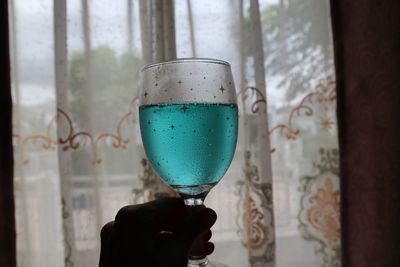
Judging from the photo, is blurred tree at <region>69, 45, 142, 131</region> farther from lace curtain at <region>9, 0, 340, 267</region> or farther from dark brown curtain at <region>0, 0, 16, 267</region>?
dark brown curtain at <region>0, 0, 16, 267</region>

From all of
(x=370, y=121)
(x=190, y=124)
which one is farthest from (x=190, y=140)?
(x=370, y=121)

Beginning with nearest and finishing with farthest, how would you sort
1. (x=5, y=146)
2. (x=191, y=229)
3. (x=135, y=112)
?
(x=191, y=229)
(x=5, y=146)
(x=135, y=112)

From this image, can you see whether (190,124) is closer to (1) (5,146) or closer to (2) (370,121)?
(1) (5,146)

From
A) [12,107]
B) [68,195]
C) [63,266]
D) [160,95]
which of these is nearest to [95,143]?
[68,195]

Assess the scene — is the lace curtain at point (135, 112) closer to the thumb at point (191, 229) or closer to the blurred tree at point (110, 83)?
the blurred tree at point (110, 83)

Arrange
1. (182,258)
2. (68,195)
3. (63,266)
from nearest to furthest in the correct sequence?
(182,258)
(68,195)
(63,266)

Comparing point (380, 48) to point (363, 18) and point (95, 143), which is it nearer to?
point (363, 18)
